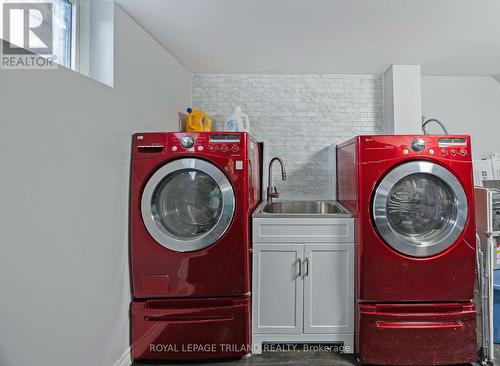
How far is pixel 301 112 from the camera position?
282cm

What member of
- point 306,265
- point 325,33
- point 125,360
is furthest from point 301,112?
point 125,360

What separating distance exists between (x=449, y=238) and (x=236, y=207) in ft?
4.30

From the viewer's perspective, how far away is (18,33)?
1229 millimetres

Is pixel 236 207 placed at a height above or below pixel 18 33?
below

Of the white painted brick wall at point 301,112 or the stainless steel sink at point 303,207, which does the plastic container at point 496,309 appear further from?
the white painted brick wall at point 301,112

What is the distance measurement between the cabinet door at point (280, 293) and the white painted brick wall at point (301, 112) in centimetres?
103

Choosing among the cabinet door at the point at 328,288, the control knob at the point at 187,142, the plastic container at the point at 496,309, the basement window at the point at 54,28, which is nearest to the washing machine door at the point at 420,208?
the cabinet door at the point at 328,288

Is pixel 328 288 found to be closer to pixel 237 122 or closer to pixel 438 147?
pixel 438 147

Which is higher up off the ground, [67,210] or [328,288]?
[67,210]

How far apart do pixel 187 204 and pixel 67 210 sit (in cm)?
70

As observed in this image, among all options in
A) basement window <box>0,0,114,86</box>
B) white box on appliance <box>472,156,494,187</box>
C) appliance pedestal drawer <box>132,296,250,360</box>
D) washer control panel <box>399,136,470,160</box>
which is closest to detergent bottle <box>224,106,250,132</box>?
basement window <box>0,0,114,86</box>

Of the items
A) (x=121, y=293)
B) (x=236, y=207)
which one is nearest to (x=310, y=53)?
(x=236, y=207)

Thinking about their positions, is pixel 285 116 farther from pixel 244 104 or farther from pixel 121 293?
pixel 121 293

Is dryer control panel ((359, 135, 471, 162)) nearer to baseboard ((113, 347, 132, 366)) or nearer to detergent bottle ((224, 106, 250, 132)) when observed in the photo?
detergent bottle ((224, 106, 250, 132))
